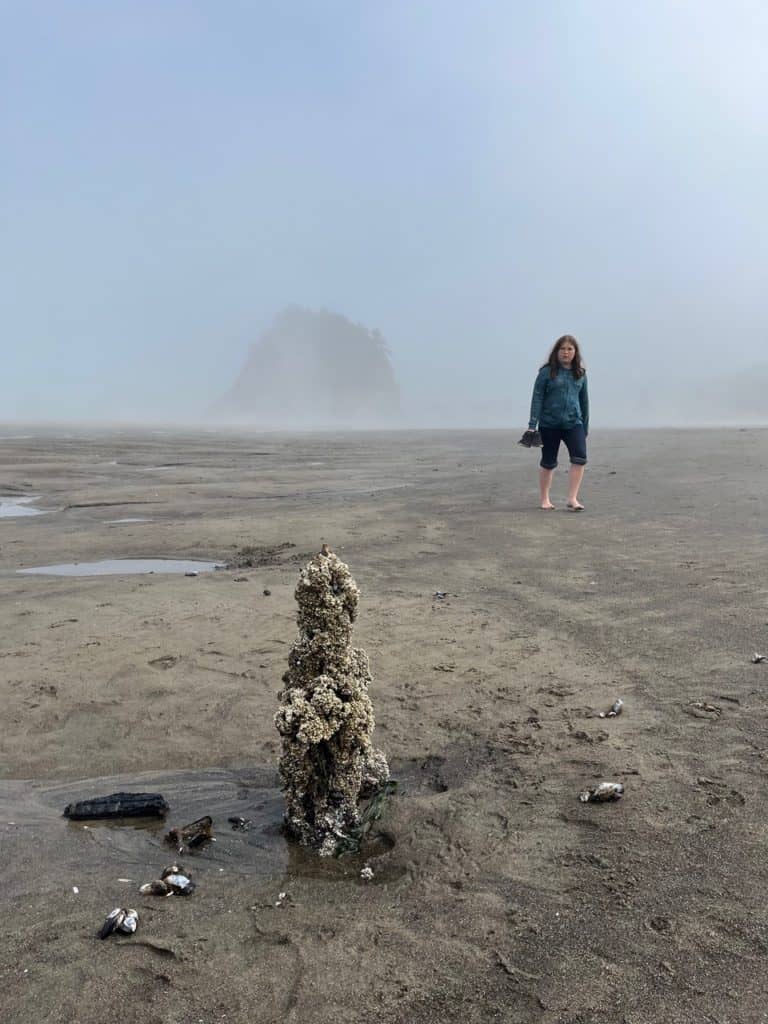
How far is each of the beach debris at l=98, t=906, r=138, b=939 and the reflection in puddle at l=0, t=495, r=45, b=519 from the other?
1061cm

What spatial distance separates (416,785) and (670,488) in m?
10.3

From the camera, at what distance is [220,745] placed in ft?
12.9

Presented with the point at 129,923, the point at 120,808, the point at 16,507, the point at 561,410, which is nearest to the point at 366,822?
the point at 129,923

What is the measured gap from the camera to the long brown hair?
10.8m

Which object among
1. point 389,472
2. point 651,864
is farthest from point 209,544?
point 389,472

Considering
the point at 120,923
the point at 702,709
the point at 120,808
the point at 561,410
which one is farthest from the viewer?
the point at 561,410

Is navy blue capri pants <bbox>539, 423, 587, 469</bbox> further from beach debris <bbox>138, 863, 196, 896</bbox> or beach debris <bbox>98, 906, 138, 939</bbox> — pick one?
beach debris <bbox>98, 906, 138, 939</bbox>

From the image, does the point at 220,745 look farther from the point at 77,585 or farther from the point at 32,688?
the point at 77,585

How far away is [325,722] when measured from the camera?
119 inches

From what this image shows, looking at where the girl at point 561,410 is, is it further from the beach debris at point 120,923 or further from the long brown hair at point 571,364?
the beach debris at point 120,923

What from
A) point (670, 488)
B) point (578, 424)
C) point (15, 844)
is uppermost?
point (578, 424)

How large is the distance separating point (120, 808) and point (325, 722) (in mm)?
1076

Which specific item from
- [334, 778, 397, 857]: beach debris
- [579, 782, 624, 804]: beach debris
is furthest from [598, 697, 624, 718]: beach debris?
→ [334, 778, 397, 857]: beach debris

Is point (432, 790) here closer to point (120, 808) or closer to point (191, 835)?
point (191, 835)
